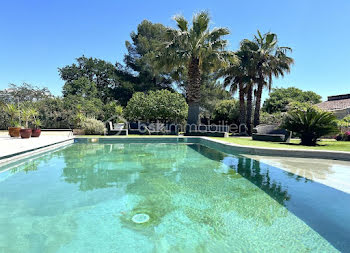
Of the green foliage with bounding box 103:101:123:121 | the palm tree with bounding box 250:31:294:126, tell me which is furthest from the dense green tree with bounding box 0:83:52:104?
the palm tree with bounding box 250:31:294:126

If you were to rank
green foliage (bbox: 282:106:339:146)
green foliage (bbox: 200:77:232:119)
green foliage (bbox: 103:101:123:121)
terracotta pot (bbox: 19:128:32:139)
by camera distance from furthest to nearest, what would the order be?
green foliage (bbox: 200:77:232:119) → green foliage (bbox: 103:101:123:121) → terracotta pot (bbox: 19:128:32:139) → green foliage (bbox: 282:106:339:146)

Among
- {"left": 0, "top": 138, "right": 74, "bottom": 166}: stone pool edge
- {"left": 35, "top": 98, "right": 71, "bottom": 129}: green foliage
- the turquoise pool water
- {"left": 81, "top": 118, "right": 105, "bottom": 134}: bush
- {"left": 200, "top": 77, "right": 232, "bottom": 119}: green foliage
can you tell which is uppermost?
{"left": 200, "top": 77, "right": 232, "bottom": 119}: green foliage

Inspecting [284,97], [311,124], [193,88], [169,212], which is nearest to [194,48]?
[193,88]

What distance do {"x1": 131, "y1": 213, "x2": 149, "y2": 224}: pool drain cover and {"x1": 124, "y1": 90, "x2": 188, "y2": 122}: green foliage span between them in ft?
47.8

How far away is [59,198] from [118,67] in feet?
95.1

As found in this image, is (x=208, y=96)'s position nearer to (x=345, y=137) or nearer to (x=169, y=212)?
(x=345, y=137)

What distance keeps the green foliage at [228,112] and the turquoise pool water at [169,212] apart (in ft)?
54.4

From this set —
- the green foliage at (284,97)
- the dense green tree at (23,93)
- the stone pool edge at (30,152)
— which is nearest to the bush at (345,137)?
the green foliage at (284,97)

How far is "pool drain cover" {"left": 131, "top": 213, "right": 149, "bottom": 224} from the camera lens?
2.96 meters

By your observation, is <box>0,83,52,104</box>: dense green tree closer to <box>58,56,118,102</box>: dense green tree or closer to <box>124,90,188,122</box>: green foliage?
<box>58,56,118,102</box>: dense green tree

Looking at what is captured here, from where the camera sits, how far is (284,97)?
3148 centimetres

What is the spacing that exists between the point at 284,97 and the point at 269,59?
16.7 metres

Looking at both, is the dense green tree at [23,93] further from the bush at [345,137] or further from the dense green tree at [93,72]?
the bush at [345,137]

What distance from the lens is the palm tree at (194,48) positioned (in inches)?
570
